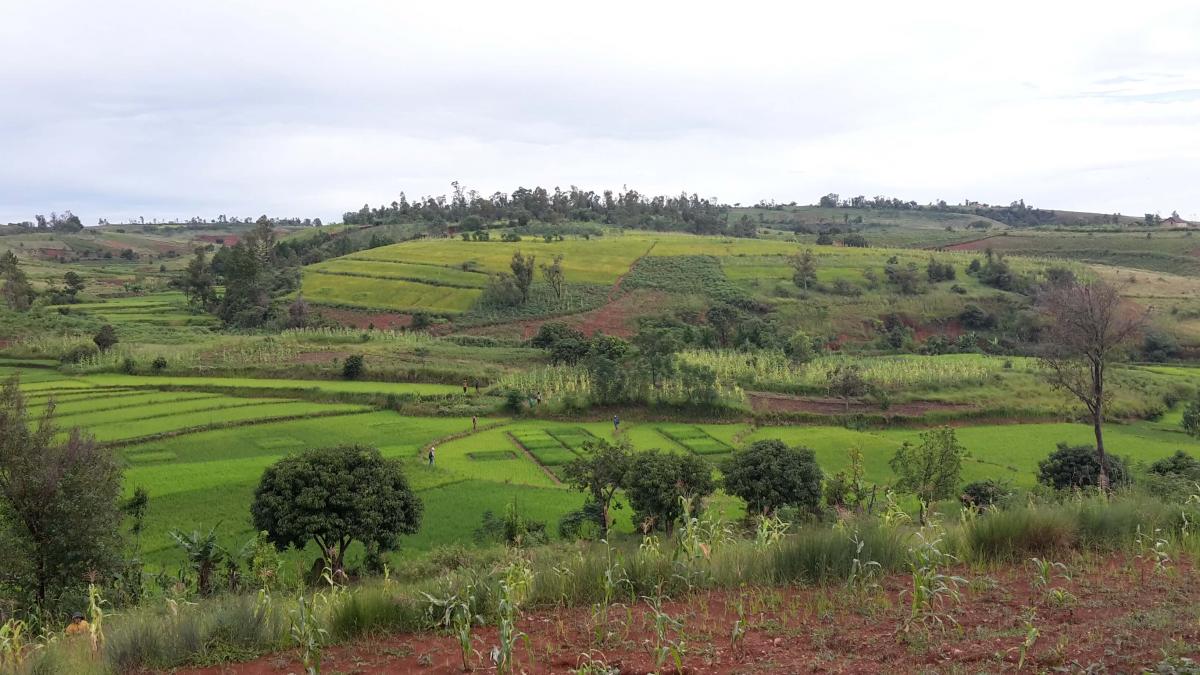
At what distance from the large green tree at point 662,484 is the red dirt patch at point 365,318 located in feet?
160

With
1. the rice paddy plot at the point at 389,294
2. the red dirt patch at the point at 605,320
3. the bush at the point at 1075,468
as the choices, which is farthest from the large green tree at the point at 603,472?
the rice paddy plot at the point at 389,294

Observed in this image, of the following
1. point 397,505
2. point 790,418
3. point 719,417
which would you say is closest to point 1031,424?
point 790,418

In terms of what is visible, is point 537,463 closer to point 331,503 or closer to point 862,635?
point 331,503

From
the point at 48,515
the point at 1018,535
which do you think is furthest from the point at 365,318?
the point at 1018,535

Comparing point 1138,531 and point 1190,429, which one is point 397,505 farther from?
point 1190,429

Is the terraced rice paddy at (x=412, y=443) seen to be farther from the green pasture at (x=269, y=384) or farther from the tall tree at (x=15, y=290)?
the tall tree at (x=15, y=290)

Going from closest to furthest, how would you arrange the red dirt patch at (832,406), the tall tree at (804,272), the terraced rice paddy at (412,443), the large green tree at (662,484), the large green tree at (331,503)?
the large green tree at (331,503) → the large green tree at (662,484) → the terraced rice paddy at (412,443) → the red dirt patch at (832,406) → the tall tree at (804,272)

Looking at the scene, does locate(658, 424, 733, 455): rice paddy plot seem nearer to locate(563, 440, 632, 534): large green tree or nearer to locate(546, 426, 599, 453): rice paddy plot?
locate(546, 426, 599, 453): rice paddy plot

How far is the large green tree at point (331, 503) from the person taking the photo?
67.6 ft

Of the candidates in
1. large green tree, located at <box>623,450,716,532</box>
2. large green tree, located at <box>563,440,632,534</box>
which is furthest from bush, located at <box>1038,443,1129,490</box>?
large green tree, located at <box>563,440,632,534</box>

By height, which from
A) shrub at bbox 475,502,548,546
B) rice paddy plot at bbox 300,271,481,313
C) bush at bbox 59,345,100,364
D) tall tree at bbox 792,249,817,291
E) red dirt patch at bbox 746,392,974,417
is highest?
tall tree at bbox 792,249,817,291

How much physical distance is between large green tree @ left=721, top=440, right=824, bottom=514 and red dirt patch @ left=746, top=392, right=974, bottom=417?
1880 centimetres

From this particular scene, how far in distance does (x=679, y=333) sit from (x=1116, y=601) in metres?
56.8

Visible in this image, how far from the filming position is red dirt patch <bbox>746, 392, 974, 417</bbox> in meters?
44.5
